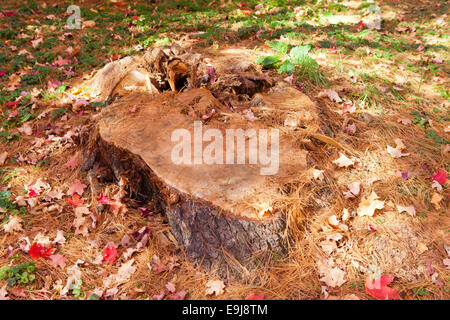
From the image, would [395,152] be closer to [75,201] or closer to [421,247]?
[421,247]

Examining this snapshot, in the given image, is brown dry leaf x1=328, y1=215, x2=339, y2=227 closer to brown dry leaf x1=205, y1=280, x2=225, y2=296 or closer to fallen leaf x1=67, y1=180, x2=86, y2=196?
brown dry leaf x1=205, y1=280, x2=225, y2=296

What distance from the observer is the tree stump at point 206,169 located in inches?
99.0

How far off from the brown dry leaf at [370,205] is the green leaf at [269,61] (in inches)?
84.4

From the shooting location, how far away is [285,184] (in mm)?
2609

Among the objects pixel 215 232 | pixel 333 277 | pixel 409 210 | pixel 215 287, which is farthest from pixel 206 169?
pixel 409 210

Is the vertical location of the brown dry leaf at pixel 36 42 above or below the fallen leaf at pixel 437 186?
above

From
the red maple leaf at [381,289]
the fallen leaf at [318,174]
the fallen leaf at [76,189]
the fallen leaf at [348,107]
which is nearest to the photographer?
the red maple leaf at [381,289]

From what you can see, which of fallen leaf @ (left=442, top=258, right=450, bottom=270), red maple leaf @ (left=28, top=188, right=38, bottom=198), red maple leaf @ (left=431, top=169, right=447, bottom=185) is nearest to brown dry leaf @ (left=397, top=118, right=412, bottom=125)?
red maple leaf @ (left=431, top=169, right=447, bottom=185)

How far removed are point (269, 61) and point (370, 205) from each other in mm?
2238

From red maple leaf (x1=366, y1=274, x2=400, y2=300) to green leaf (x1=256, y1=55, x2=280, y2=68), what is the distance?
9.08ft

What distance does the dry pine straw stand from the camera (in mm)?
2543

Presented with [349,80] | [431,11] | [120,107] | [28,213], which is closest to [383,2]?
[431,11]

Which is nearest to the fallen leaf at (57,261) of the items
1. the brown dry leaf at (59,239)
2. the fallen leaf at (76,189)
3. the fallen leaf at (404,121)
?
the brown dry leaf at (59,239)

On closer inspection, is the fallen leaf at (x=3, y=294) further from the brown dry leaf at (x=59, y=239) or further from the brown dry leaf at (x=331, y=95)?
the brown dry leaf at (x=331, y=95)
